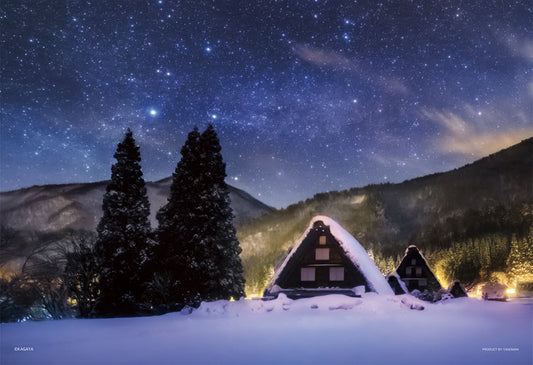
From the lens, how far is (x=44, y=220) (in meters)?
103

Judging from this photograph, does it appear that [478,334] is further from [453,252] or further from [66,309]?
[453,252]

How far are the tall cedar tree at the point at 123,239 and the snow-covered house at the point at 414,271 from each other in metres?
33.6

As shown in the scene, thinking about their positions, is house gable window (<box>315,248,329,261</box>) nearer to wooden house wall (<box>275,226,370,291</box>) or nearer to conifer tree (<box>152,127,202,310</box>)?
wooden house wall (<box>275,226,370,291</box>)

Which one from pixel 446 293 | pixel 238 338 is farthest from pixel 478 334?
pixel 446 293

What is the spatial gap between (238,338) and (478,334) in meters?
5.77

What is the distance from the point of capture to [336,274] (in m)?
21.8

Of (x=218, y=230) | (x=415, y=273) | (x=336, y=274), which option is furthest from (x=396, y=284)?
(x=218, y=230)

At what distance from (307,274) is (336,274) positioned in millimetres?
1677

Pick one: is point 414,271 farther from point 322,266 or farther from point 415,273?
point 322,266

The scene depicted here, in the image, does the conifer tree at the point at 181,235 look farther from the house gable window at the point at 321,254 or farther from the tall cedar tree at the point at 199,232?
the house gable window at the point at 321,254

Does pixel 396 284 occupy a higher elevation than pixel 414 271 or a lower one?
lower

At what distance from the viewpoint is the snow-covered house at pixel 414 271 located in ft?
146

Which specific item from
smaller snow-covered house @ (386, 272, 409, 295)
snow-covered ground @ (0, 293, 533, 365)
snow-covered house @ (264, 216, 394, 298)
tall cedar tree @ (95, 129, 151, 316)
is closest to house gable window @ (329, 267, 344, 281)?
snow-covered house @ (264, 216, 394, 298)

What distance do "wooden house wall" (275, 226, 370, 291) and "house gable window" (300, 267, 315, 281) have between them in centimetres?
16
